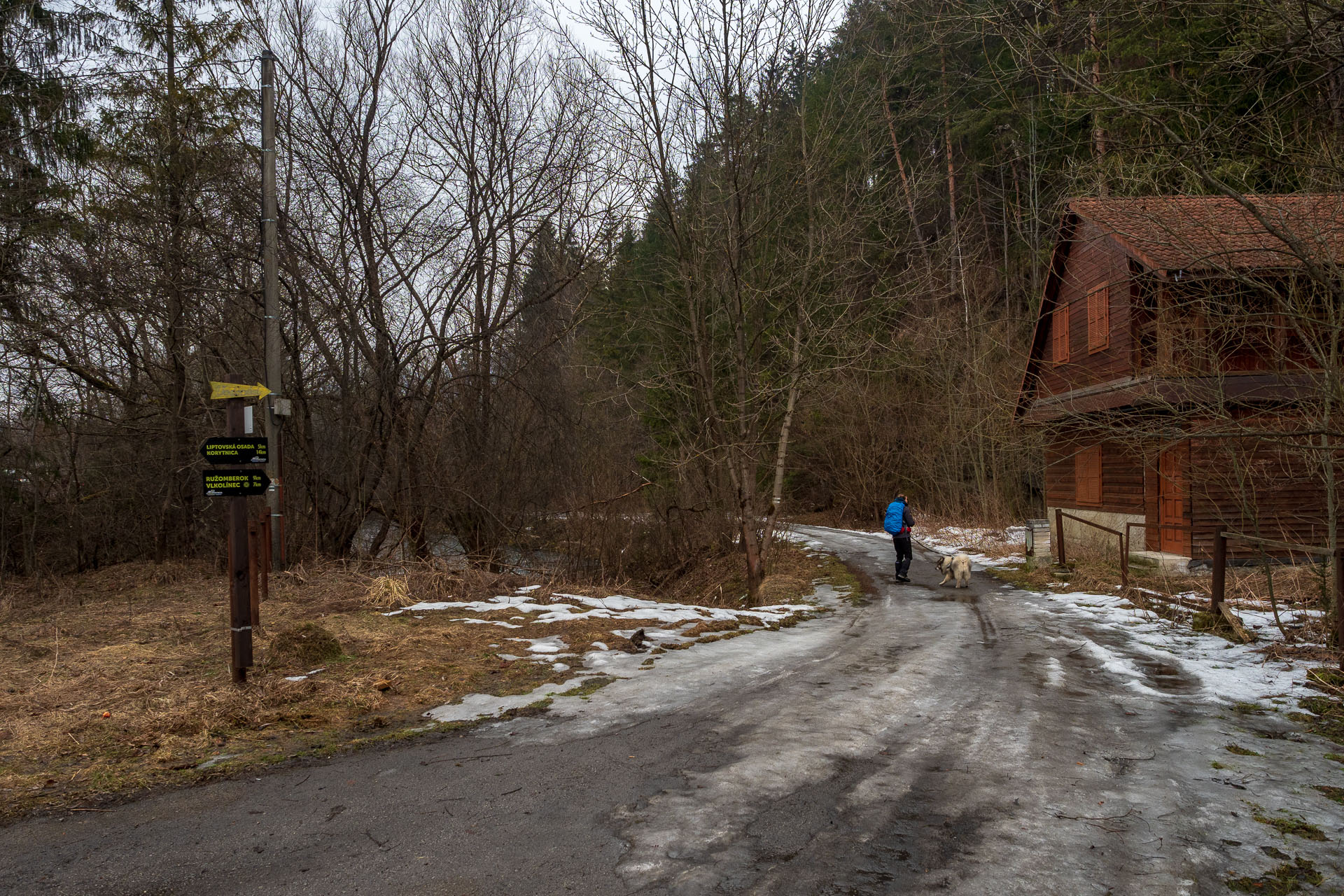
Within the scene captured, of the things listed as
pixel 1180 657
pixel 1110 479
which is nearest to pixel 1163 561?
pixel 1110 479

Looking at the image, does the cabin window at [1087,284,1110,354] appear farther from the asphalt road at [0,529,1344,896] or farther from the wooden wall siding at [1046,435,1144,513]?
the asphalt road at [0,529,1344,896]

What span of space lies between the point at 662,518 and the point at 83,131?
12975 mm

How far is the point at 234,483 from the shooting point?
22.5ft

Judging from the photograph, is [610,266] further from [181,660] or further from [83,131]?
[181,660]

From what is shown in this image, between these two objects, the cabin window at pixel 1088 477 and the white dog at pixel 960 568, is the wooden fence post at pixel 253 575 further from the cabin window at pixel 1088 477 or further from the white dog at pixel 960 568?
the cabin window at pixel 1088 477

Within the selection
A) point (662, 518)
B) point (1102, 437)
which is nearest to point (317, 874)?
point (1102, 437)

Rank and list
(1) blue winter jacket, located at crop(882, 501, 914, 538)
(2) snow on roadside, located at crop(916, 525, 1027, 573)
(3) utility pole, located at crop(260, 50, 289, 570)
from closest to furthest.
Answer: (3) utility pole, located at crop(260, 50, 289, 570) → (1) blue winter jacket, located at crop(882, 501, 914, 538) → (2) snow on roadside, located at crop(916, 525, 1027, 573)

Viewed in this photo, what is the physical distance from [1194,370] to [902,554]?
592 cm

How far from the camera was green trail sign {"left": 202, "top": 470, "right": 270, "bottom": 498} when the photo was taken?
6.78 meters

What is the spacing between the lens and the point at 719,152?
13.7 meters

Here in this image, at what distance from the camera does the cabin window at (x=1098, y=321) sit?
19.7 metres

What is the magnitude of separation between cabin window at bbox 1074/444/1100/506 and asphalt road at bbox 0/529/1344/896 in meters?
15.4

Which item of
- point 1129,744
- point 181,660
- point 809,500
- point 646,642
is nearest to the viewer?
point 1129,744

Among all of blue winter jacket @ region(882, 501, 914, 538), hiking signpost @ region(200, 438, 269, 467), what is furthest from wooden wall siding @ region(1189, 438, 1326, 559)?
hiking signpost @ region(200, 438, 269, 467)
